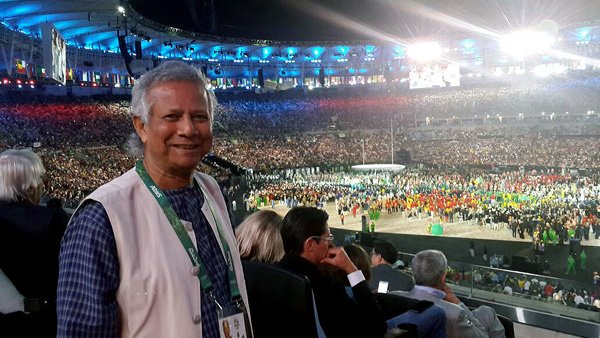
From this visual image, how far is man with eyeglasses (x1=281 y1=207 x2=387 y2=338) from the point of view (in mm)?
2562

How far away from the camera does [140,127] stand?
1731mm

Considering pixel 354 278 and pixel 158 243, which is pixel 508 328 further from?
pixel 158 243

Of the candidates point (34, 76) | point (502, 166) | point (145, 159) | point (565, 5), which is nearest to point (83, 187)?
point (34, 76)

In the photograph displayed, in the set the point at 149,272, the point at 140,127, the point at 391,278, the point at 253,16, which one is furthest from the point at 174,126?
the point at 253,16

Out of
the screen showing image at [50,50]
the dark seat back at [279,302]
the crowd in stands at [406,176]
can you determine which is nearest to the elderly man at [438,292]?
the dark seat back at [279,302]

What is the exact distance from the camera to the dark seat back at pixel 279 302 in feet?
7.06

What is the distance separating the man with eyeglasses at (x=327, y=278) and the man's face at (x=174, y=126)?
1.07m

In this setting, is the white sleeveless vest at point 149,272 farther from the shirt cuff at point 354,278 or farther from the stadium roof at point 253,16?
the stadium roof at point 253,16

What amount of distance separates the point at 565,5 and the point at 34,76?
144ft

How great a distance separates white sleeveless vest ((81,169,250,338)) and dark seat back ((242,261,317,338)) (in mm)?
709

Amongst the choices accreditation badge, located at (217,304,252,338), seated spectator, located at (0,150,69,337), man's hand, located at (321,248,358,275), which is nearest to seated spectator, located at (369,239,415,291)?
man's hand, located at (321,248,358,275)

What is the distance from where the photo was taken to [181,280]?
1.48 m

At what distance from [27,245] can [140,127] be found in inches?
53.1

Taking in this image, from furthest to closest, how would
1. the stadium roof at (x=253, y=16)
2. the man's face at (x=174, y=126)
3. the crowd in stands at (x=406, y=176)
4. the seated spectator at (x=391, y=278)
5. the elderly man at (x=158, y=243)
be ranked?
the stadium roof at (x=253, y=16) → the crowd in stands at (x=406, y=176) → the seated spectator at (x=391, y=278) → the man's face at (x=174, y=126) → the elderly man at (x=158, y=243)
